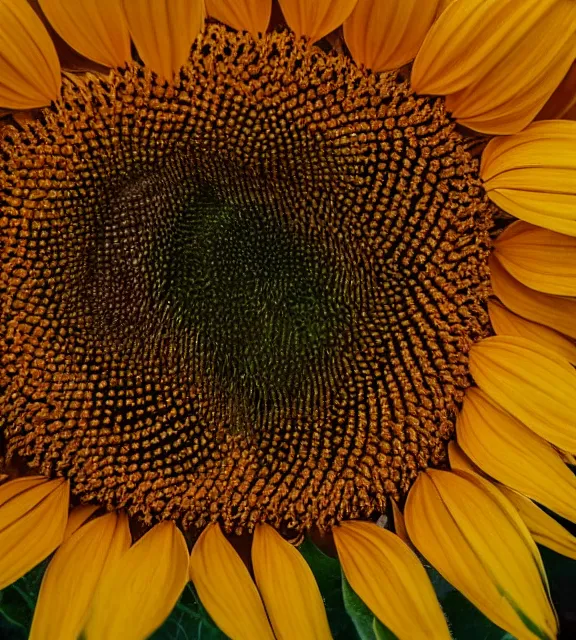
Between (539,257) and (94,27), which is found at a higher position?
(94,27)

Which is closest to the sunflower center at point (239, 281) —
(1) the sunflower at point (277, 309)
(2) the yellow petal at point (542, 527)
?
(1) the sunflower at point (277, 309)

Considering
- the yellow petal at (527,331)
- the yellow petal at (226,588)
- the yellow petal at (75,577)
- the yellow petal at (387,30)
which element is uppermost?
the yellow petal at (387,30)

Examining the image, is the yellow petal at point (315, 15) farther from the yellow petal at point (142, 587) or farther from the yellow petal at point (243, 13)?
the yellow petal at point (142, 587)

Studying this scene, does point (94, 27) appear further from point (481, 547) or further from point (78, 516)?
point (481, 547)

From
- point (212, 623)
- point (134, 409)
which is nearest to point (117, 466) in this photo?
point (134, 409)

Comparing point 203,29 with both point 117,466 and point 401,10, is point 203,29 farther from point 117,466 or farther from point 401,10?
point 117,466

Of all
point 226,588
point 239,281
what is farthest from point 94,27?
point 226,588

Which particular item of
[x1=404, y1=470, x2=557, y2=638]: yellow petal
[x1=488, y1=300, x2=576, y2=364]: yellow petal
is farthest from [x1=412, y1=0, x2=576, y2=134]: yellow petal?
[x1=404, y1=470, x2=557, y2=638]: yellow petal
